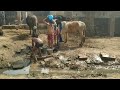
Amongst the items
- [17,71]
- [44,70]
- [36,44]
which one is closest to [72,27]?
[36,44]

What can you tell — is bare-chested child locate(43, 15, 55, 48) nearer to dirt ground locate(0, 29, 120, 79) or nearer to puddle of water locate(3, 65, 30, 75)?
dirt ground locate(0, 29, 120, 79)

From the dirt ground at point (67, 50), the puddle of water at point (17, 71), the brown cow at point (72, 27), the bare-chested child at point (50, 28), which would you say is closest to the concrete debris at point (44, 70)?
the dirt ground at point (67, 50)

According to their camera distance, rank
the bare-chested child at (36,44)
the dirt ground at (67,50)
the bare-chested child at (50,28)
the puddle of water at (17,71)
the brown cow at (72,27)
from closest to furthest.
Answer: the dirt ground at (67,50) → the puddle of water at (17,71) → the bare-chested child at (36,44) → the bare-chested child at (50,28) → the brown cow at (72,27)

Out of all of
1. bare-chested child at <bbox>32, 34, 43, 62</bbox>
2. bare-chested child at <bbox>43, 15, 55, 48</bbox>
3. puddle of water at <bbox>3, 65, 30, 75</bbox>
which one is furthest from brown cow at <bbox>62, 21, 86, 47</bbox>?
puddle of water at <bbox>3, 65, 30, 75</bbox>

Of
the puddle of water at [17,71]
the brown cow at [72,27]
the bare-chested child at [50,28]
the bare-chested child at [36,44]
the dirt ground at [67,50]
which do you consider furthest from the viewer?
the brown cow at [72,27]

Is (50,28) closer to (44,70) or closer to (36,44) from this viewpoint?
(36,44)

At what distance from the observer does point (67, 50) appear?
12.2 metres

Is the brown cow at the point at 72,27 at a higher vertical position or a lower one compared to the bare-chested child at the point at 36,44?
higher

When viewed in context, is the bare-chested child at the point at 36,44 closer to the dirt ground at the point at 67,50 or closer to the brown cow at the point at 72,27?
the dirt ground at the point at 67,50

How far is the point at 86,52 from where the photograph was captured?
11945 mm

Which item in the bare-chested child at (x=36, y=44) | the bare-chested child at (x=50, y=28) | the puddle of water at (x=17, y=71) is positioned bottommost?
the puddle of water at (x=17, y=71)

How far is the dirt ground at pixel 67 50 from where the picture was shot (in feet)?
29.7

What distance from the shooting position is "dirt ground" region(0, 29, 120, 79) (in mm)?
9062
